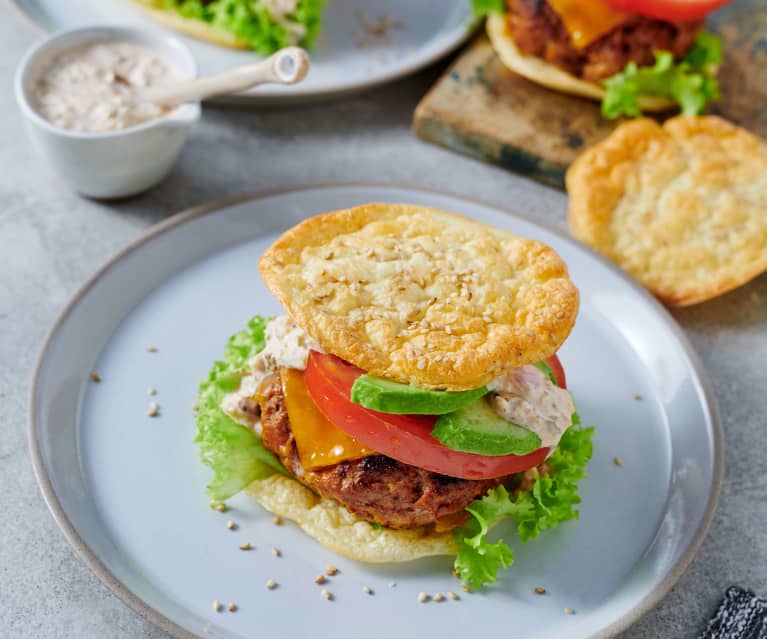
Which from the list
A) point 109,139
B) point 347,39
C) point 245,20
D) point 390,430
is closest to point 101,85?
point 109,139

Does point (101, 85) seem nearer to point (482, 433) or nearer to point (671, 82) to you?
point (482, 433)

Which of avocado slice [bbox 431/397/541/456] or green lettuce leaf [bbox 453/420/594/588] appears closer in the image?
avocado slice [bbox 431/397/541/456]

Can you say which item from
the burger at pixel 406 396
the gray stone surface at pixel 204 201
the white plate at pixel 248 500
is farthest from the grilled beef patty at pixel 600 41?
the burger at pixel 406 396

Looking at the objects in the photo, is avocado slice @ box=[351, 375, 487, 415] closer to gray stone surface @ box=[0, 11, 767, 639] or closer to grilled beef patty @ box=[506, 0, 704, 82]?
gray stone surface @ box=[0, 11, 767, 639]

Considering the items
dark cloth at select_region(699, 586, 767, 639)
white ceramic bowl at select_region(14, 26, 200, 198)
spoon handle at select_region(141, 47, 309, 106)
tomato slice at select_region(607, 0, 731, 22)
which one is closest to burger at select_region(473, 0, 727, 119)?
tomato slice at select_region(607, 0, 731, 22)

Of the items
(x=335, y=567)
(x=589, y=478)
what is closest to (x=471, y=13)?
(x=589, y=478)

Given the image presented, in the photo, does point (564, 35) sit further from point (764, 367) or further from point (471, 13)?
point (764, 367)
